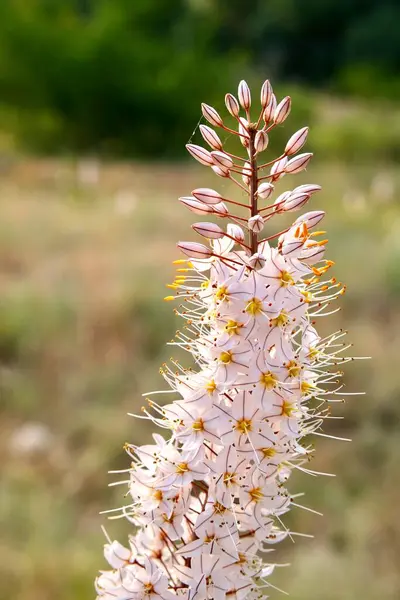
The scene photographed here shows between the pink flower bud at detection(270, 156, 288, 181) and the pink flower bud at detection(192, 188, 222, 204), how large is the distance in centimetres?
10

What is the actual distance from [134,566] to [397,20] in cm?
2423

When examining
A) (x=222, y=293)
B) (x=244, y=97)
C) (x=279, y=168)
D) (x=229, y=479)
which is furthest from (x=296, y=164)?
(x=229, y=479)

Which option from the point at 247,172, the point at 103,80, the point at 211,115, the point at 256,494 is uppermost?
the point at 103,80

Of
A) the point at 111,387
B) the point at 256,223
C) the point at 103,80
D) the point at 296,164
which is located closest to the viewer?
the point at 256,223

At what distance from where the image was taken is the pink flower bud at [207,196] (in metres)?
1.17

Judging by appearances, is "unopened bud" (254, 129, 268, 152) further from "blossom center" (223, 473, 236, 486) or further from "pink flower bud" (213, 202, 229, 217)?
"blossom center" (223, 473, 236, 486)

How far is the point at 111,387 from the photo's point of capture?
527cm

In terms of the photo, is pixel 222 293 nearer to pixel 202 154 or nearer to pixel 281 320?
pixel 281 320

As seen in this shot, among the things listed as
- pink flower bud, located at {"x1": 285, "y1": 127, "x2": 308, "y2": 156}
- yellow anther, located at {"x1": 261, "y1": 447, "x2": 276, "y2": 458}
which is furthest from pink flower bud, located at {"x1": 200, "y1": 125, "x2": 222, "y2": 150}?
yellow anther, located at {"x1": 261, "y1": 447, "x2": 276, "y2": 458}

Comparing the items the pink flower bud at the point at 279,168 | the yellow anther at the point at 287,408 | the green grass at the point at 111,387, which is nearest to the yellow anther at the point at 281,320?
the yellow anther at the point at 287,408

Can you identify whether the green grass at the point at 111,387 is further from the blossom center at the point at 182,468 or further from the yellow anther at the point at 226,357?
the yellow anther at the point at 226,357

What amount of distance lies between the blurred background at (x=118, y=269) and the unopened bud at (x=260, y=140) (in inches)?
103

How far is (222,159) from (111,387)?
4234 millimetres

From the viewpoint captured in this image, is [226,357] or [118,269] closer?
[226,357]
